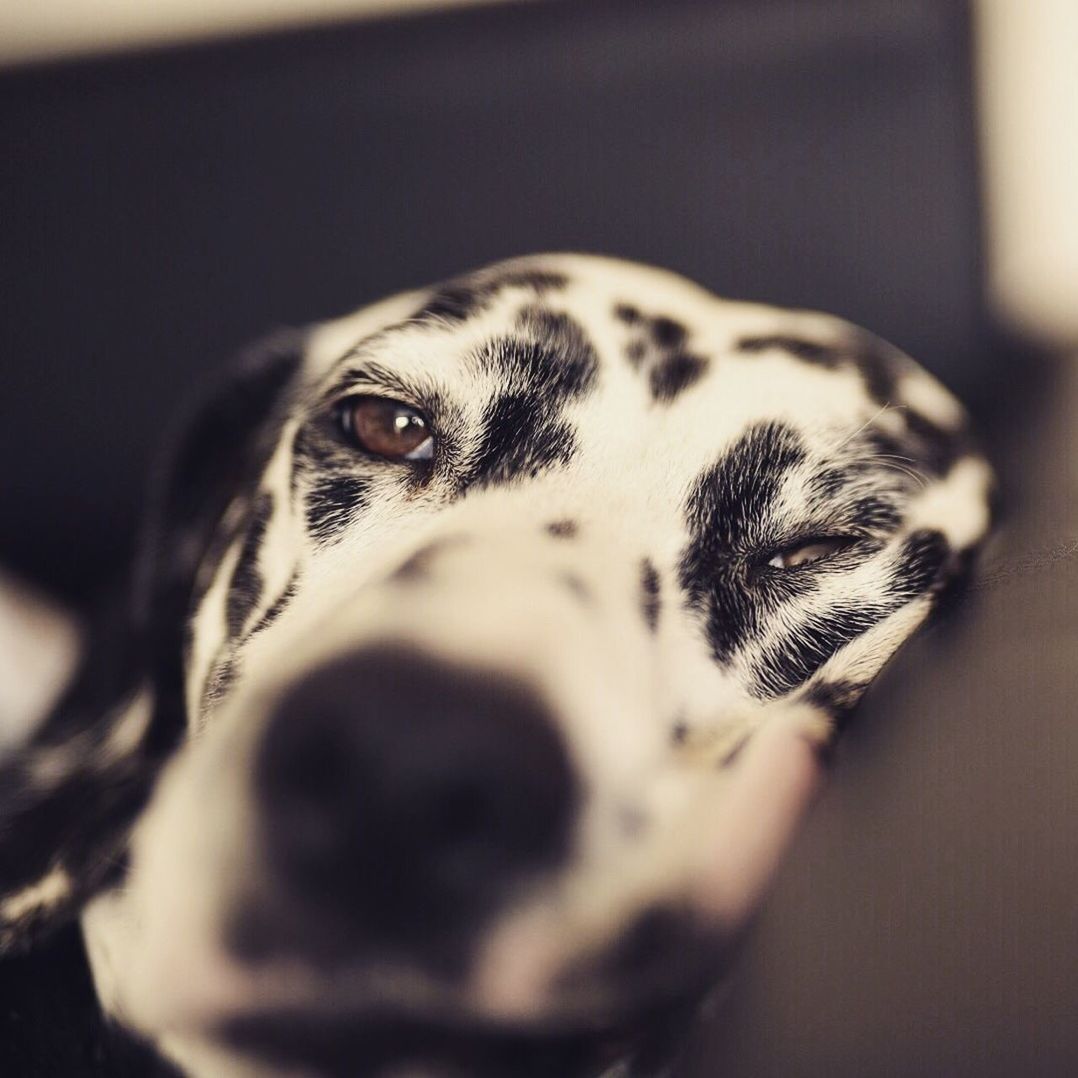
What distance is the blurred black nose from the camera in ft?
1.75

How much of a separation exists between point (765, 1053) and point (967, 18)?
145 centimetres

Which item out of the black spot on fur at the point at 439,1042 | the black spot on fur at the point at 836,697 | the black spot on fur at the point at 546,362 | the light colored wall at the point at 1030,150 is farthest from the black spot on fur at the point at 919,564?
the light colored wall at the point at 1030,150

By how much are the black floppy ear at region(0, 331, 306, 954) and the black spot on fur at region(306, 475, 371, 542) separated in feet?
0.66

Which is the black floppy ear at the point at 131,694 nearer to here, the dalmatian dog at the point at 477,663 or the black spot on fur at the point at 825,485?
the dalmatian dog at the point at 477,663

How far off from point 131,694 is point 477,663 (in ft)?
2.42

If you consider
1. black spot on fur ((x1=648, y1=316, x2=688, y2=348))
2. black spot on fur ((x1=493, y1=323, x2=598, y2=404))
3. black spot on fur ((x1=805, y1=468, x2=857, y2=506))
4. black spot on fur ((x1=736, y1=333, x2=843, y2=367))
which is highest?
black spot on fur ((x1=493, y1=323, x2=598, y2=404))

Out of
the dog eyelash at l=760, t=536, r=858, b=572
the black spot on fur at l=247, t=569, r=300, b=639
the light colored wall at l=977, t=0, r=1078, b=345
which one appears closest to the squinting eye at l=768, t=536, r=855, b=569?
the dog eyelash at l=760, t=536, r=858, b=572

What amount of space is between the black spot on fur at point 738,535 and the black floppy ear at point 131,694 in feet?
1.83

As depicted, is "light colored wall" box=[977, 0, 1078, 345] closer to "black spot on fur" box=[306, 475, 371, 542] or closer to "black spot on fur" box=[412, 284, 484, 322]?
"black spot on fur" box=[412, 284, 484, 322]

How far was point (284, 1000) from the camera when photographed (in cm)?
55

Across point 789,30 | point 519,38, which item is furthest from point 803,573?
point 519,38

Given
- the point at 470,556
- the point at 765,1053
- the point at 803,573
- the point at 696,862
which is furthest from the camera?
the point at 803,573

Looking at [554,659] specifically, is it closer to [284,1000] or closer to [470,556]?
[470,556]

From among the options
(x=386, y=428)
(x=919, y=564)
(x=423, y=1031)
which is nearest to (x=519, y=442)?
(x=386, y=428)
